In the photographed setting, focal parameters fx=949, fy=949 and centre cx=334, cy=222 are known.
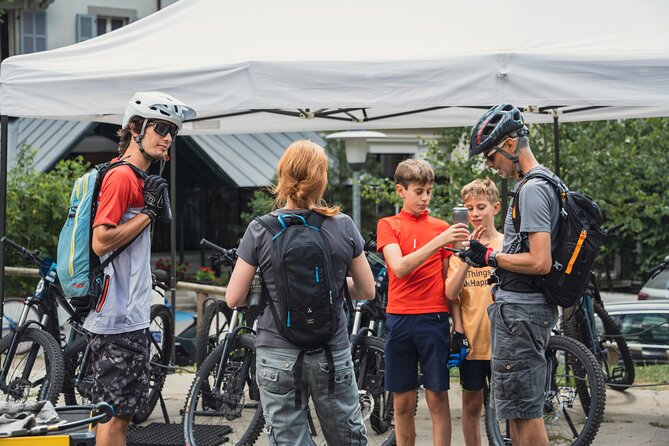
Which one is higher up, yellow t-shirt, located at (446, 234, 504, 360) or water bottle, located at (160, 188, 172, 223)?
water bottle, located at (160, 188, 172, 223)

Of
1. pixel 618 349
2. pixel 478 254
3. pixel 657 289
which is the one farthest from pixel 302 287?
A: pixel 657 289

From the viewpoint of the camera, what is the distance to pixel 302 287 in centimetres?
360

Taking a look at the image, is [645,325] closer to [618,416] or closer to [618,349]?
[618,349]

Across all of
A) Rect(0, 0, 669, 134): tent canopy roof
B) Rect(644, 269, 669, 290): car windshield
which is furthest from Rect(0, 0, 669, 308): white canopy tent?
Rect(644, 269, 669, 290): car windshield

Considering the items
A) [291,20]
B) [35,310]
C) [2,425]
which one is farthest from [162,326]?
[2,425]

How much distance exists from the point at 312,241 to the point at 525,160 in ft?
3.89

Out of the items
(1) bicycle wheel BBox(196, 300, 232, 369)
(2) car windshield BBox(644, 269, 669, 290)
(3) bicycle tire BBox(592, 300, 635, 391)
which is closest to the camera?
(1) bicycle wheel BBox(196, 300, 232, 369)

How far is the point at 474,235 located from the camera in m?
4.70

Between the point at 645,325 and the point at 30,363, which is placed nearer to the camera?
the point at 30,363

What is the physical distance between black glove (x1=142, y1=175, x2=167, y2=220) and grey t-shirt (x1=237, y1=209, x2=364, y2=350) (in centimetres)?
71

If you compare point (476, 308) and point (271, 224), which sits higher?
point (271, 224)

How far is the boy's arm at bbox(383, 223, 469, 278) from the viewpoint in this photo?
455cm

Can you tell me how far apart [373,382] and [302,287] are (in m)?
2.33

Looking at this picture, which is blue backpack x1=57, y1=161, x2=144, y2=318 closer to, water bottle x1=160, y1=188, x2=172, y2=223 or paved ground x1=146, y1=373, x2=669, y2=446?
water bottle x1=160, y1=188, x2=172, y2=223
